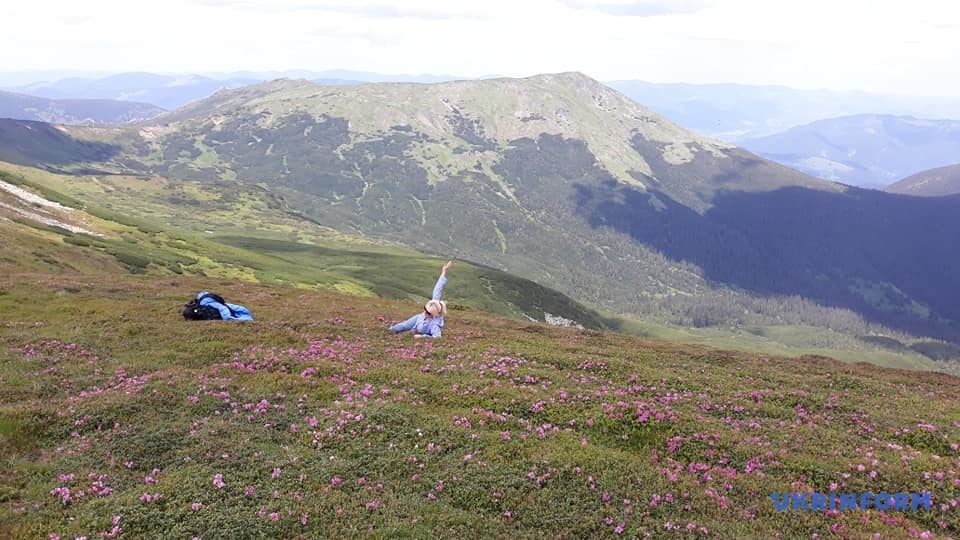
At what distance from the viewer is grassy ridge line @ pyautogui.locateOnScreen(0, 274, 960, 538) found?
51.3ft

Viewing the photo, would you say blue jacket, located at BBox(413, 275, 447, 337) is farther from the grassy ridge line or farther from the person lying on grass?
the grassy ridge line

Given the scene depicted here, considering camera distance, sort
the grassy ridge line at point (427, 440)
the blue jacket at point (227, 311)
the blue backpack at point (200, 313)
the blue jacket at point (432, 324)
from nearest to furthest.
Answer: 1. the grassy ridge line at point (427, 440)
2. the blue jacket at point (432, 324)
3. the blue backpack at point (200, 313)
4. the blue jacket at point (227, 311)

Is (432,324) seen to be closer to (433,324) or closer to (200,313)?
(433,324)

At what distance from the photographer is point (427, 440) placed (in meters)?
20.3

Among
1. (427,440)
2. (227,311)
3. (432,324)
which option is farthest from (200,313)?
(427,440)

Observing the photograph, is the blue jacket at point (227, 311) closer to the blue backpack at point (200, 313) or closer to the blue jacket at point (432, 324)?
the blue backpack at point (200, 313)

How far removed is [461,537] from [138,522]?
8.69m

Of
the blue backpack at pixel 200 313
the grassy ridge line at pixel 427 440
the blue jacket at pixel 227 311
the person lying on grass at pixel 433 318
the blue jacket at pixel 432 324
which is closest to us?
the grassy ridge line at pixel 427 440

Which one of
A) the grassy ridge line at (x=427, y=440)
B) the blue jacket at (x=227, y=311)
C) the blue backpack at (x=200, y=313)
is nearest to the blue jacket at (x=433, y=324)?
the grassy ridge line at (x=427, y=440)

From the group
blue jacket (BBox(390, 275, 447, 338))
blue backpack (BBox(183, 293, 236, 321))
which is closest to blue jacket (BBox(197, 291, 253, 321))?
blue backpack (BBox(183, 293, 236, 321))

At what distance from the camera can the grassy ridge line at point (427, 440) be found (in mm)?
15641

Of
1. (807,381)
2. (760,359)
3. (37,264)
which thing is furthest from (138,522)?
(37,264)

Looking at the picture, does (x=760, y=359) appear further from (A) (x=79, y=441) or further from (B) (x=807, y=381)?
(A) (x=79, y=441)

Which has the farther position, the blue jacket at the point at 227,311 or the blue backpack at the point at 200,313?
the blue jacket at the point at 227,311
